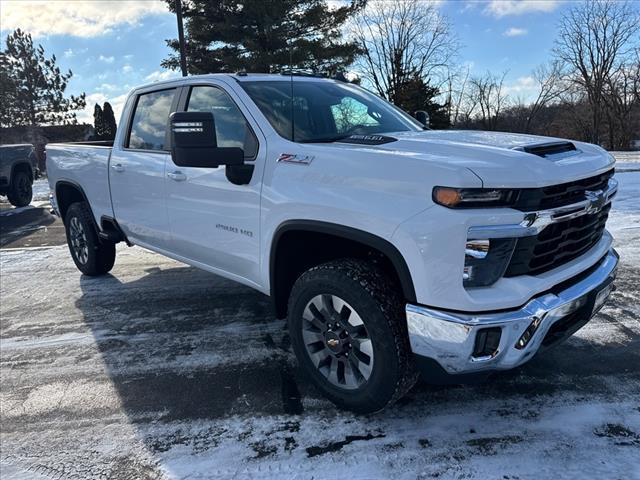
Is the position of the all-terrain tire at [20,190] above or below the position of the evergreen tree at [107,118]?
below

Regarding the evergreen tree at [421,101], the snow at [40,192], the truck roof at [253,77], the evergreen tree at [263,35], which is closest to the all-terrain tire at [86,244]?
the truck roof at [253,77]

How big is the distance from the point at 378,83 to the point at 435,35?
15.9ft

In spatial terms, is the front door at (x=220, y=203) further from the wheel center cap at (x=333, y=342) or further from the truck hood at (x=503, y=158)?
the truck hood at (x=503, y=158)

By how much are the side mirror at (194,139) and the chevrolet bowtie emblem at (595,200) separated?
6.75 feet

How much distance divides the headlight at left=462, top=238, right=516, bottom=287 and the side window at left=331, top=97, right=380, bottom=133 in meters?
1.57

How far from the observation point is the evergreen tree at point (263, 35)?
20.2 metres

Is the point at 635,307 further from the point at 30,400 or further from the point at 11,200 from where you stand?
the point at 11,200

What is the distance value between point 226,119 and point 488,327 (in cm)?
225

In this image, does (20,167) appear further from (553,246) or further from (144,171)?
(553,246)

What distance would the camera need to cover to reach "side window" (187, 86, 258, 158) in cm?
315

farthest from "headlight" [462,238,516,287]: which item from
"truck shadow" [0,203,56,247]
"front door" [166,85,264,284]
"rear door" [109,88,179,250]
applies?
"truck shadow" [0,203,56,247]

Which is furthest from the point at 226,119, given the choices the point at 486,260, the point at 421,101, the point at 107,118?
the point at 107,118

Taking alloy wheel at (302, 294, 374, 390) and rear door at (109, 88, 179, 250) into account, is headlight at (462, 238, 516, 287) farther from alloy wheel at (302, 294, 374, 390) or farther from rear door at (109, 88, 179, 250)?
rear door at (109, 88, 179, 250)

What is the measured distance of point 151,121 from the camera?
4305 millimetres
